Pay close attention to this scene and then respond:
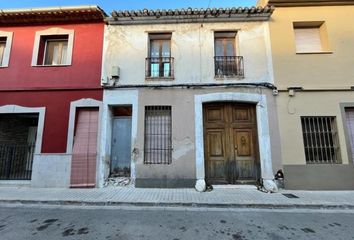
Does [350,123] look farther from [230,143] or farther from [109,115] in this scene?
[109,115]

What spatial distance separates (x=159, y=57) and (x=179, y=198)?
5.23 m

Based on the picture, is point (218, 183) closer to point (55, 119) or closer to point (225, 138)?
point (225, 138)

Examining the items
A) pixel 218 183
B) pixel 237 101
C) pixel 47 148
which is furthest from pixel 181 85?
pixel 47 148

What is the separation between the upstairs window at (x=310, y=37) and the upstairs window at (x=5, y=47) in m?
11.1

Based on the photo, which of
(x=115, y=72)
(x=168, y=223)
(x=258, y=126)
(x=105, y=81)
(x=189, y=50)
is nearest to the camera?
(x=168, y=223)

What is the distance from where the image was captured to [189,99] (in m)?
7.73

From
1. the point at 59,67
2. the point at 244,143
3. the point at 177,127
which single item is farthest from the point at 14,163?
the point at 244,143

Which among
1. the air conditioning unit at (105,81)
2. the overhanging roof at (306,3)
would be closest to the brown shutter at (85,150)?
the air conditioning unit at (105,81)

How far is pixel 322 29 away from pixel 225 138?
221 inches

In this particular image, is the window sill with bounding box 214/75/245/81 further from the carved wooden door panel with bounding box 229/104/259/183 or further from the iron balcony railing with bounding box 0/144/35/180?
the iron balcony railing with bounding box 0/144/35/180

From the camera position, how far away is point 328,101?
24.4 ft

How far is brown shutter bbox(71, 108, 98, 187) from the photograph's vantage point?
7.37 meters

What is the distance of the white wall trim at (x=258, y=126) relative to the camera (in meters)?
7.18

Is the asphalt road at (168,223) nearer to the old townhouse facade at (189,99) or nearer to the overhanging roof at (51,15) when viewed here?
the old townhouse facade at (189,99)
